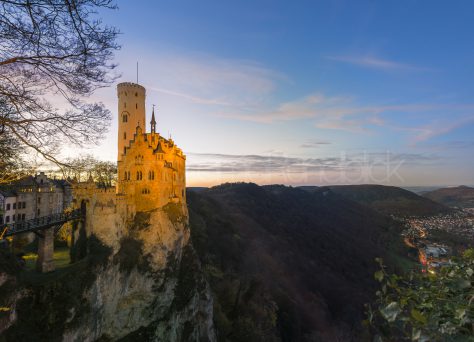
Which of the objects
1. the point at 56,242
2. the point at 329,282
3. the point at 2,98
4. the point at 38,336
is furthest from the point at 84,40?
the point at 329,282

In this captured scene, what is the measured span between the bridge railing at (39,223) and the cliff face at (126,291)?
3.33m

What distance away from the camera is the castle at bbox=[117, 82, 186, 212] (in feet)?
120

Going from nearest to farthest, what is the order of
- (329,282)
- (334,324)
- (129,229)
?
A: (129,229) → (334,324) → (329,282)

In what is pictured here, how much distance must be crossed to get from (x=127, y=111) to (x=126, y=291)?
2579cm

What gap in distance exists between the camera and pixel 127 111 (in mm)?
40000

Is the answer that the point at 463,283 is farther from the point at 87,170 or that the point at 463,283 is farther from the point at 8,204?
the point at 8,204

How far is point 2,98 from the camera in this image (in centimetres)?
936

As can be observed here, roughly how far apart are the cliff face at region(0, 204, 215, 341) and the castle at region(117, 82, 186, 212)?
2.30 metres

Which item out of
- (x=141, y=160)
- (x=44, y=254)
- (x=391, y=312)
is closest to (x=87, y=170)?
(x=391, y=312)

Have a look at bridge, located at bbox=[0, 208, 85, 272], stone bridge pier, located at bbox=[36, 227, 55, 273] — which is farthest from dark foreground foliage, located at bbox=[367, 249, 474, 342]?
stone bridge pier, located at bbox=[36, 227, 55, 273]

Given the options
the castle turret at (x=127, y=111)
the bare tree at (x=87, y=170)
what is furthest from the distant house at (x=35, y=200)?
the castle turret at (x=127, y=111)

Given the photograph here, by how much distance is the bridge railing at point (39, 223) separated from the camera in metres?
24.3

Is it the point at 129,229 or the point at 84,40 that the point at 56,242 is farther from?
the point at 84,40

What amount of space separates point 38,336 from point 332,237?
426ft
